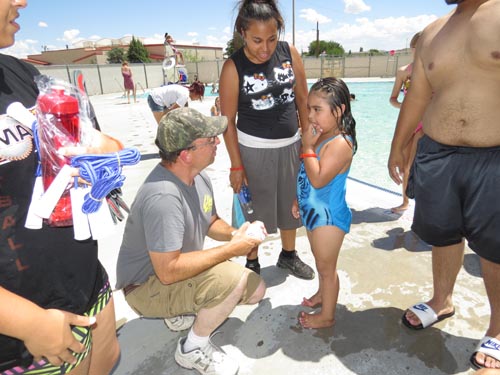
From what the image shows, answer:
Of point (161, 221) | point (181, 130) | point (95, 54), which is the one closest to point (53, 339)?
point (161, 221)

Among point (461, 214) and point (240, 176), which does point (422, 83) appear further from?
point (240, 176)

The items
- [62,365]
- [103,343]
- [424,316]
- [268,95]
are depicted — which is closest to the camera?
[62,365]

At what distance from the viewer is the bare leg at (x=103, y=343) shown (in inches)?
51.8

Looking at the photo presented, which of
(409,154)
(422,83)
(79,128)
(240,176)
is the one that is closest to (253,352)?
(240,176)

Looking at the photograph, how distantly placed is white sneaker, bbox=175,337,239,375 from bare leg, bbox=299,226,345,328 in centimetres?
57

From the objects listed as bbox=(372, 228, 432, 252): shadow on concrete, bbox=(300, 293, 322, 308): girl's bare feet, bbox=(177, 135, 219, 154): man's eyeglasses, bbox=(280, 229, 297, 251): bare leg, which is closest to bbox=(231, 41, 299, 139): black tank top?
bbox=(177, 135, 219, 154): man's eyeglasses

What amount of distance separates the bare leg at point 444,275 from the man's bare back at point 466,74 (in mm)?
739

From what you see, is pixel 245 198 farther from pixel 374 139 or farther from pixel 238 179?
pixel 374 139

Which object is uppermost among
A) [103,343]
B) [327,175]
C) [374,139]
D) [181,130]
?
[181,130]

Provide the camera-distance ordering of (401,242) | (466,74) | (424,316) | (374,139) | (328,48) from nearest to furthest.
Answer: (466,74), (424,316), (401,242), (374,139), (328,48)

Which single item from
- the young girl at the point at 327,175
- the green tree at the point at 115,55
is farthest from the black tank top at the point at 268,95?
the green tree at the point at 115,55

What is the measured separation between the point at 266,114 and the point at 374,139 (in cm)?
778

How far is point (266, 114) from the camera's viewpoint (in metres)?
2.38

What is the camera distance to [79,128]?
104cm
